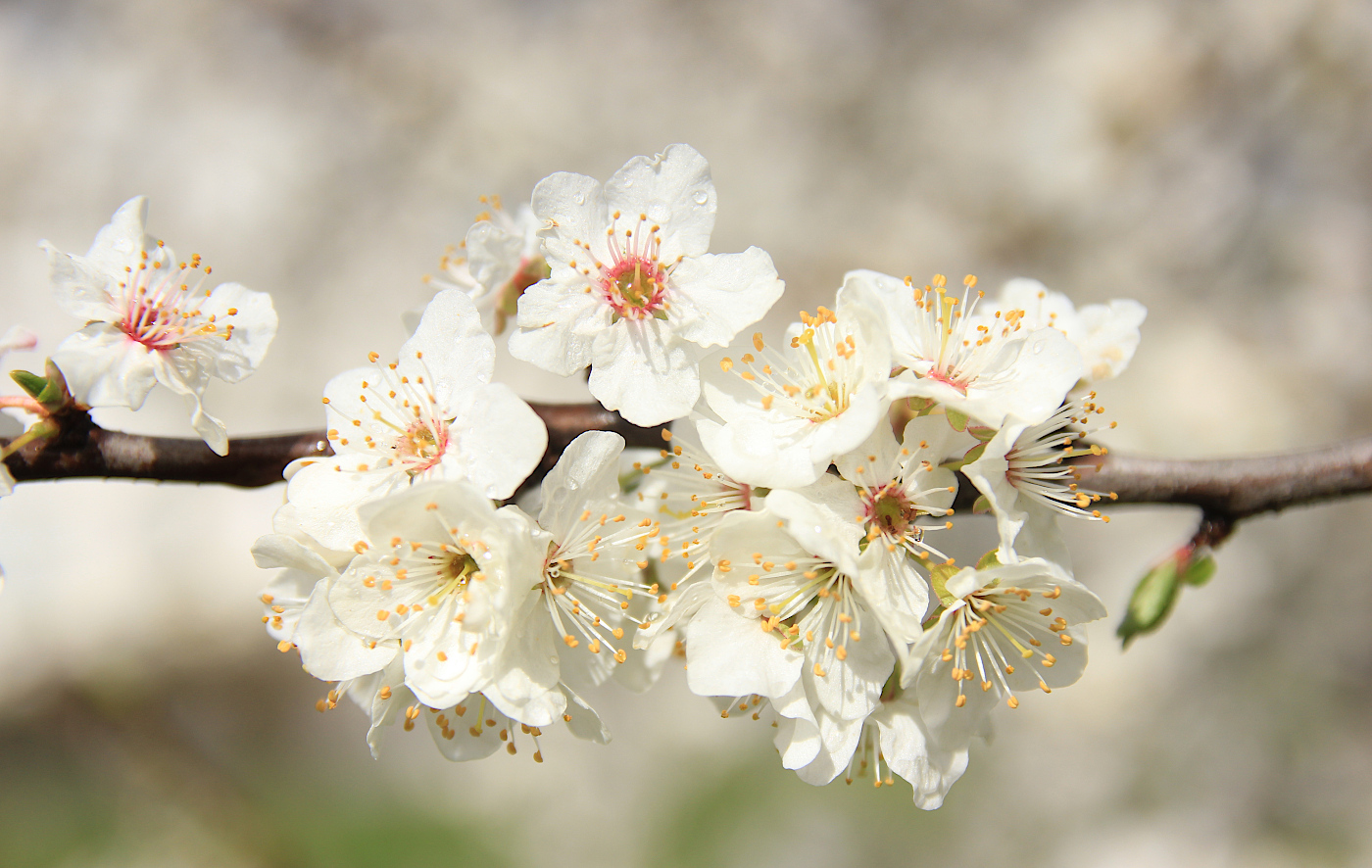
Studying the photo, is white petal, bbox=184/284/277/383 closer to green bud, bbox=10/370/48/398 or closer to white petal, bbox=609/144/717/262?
green bud, bbox=10/370/48/398

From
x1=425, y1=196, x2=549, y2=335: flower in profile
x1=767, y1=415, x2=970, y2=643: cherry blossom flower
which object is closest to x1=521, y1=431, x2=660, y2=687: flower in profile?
x1=767, y1=415, x2=970, y2=643: cherry blossom flower

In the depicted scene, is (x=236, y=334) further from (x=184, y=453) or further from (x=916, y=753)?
(x=916, y=753)

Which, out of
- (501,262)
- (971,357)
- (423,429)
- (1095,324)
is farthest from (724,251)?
(423,429)

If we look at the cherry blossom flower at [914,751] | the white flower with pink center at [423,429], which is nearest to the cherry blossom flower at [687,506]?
the white flower with pink center at [423,429]

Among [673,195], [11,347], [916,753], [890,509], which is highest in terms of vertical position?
[673,195]

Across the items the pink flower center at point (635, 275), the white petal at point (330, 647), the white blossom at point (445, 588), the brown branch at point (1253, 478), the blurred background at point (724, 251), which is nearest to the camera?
the white blossom at point (445, 588)

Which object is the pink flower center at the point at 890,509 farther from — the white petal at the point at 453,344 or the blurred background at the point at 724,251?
the blurred background at the point at 724,251
